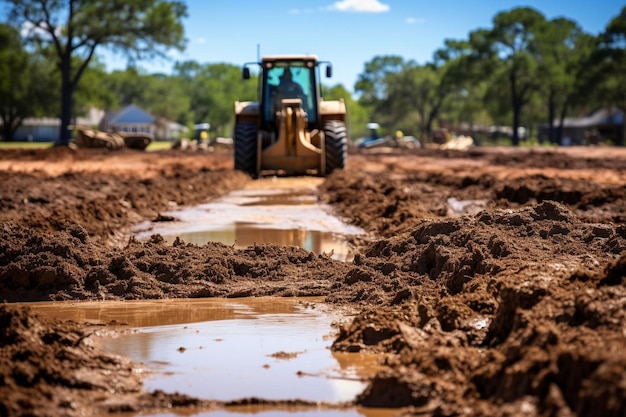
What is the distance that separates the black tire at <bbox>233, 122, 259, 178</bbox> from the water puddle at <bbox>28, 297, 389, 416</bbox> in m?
17.3

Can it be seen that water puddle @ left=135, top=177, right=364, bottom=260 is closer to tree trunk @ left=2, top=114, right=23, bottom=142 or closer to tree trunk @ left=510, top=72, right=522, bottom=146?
tree trunk @ left=510, top=72, right=522, bottom=146

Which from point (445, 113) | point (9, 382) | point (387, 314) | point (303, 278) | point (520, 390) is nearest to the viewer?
point (520, 390)

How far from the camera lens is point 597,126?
338ft

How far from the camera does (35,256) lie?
10367mm

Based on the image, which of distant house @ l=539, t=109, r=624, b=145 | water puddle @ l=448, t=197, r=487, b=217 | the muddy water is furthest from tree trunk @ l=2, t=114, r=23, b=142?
the muddy water

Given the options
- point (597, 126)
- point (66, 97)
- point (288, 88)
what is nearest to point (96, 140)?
point (66, 97)

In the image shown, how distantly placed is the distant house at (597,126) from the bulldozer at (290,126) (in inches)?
2747

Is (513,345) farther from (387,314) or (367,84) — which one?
(367,84)

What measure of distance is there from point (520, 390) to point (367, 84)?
141747mm

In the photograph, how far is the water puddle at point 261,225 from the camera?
14.1 metres

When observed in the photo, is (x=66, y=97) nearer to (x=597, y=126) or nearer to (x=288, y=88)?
(x=288, y=88)

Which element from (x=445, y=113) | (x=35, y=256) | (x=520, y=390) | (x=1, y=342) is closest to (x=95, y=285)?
(x=35, y=256)

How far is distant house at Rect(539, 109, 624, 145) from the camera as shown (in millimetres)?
99500

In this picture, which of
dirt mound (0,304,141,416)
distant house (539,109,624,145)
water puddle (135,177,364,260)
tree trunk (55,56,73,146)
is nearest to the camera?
dirt mound (0,304,141,416)
